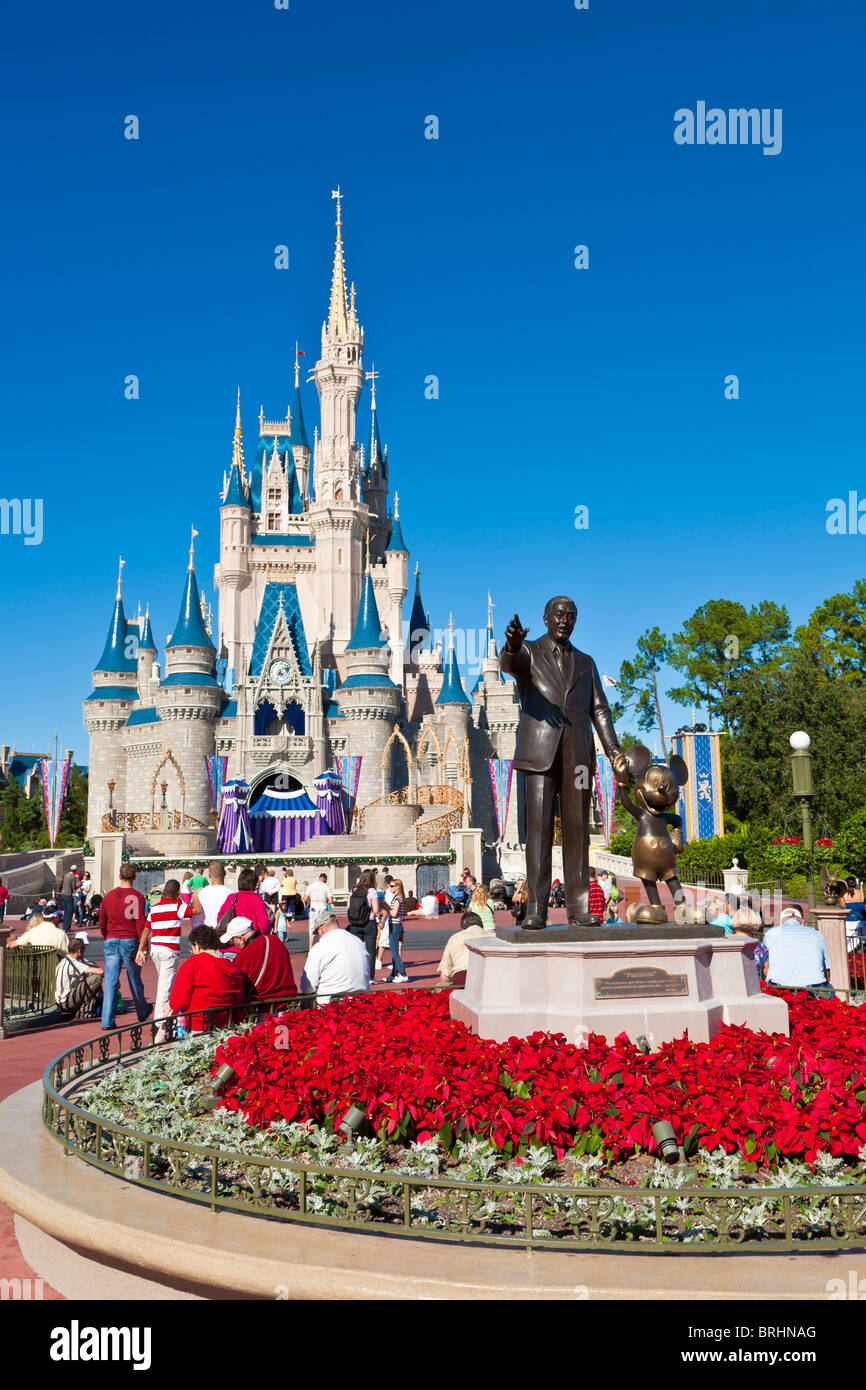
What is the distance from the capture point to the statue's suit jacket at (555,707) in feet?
23.2

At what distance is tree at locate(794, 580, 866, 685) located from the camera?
44.7 meters

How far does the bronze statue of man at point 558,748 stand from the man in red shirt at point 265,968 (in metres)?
2.27

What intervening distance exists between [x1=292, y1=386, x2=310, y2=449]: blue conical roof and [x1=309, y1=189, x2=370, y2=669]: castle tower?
4.78 m

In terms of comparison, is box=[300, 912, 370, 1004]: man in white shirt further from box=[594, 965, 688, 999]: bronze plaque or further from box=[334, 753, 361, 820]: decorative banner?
box=[334, 753, 361, 820]: decorative banner

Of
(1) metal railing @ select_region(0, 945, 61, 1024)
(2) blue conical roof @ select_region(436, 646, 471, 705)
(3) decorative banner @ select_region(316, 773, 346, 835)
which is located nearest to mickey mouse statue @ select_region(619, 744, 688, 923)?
(1) metal railing @ select_region(0, 945, 61, 1024)

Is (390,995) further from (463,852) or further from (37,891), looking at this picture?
(37,891)

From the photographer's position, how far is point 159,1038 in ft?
26.5

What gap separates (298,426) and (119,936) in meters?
58.7

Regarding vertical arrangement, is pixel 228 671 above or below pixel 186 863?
above

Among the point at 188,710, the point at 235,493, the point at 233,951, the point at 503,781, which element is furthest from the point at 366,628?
the point at 233,951
